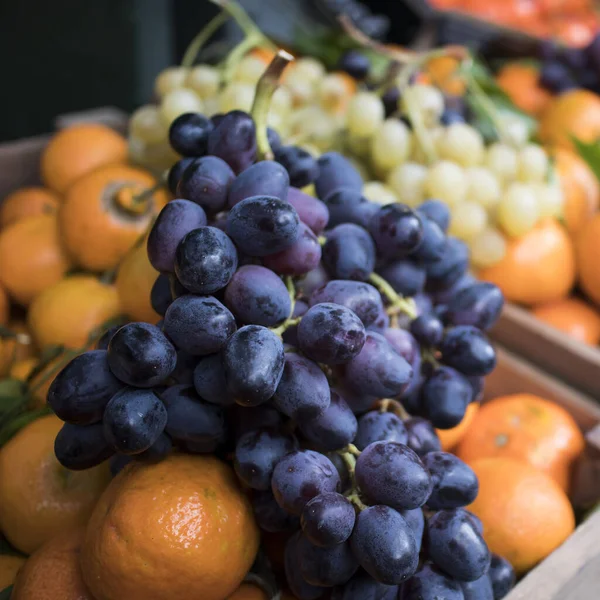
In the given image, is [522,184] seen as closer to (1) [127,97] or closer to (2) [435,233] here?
(2) [435,233]

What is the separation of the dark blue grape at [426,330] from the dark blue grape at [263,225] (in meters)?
0.20

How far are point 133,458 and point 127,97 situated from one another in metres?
2.09

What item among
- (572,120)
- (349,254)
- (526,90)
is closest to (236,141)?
(349,254)

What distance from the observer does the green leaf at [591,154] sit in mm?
1229

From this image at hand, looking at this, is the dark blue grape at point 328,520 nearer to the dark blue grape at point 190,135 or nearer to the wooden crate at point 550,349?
the dark blue grape at point 190,135

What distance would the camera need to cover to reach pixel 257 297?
52 cm

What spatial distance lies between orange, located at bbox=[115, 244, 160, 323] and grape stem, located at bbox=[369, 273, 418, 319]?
0.28 m

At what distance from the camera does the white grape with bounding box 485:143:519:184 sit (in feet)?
3.84

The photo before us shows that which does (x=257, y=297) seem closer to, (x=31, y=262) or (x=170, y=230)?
(x=170, y=230)

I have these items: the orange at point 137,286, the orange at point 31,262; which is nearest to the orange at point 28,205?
the orange at point 31,262

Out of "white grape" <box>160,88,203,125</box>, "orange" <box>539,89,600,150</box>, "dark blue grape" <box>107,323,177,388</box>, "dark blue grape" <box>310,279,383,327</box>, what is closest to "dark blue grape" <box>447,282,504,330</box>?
"dark blue grape" <box>310,279,383,327</box>

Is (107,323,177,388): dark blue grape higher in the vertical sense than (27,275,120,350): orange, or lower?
higher

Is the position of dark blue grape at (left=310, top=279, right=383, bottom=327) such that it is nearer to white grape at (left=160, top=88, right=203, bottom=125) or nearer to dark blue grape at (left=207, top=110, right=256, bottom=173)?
dark blue grape at (left=207, top=110, right=256, bottom=173)

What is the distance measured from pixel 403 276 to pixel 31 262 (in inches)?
24.9
